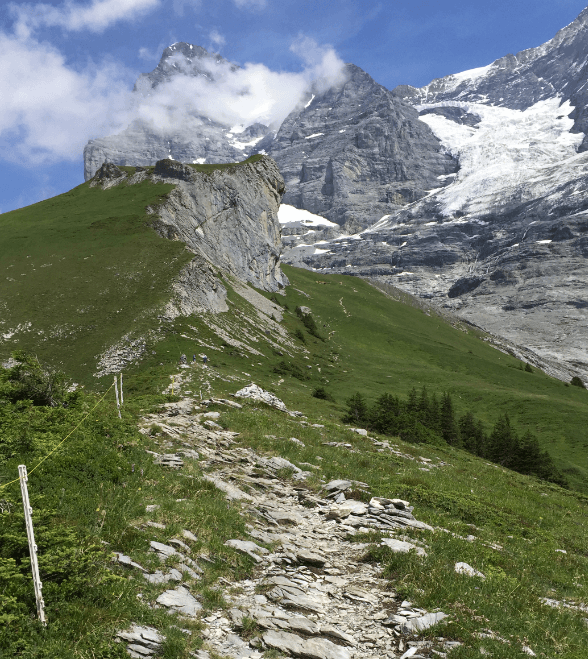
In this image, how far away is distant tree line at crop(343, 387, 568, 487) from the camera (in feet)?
149

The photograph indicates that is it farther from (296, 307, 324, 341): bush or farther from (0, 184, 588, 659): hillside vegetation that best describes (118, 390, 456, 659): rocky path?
(296, 307, 324, 341): bush

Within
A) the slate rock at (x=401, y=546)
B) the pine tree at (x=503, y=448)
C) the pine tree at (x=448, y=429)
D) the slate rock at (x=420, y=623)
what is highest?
the slate rock at (x=420, y=623)

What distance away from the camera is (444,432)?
2297 inches

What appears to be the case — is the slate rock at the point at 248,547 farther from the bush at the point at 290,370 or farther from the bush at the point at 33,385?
the bush at the point at 290,370

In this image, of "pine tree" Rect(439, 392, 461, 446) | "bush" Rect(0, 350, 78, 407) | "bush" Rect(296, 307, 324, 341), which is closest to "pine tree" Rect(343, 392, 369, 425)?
"pine tree" Rect(439, 392, 461, 446)

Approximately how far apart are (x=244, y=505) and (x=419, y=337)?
6329 inches

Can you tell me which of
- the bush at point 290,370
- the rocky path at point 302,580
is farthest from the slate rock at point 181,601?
the bush at point 290,370

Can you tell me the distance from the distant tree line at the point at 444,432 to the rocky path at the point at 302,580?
1116 inches

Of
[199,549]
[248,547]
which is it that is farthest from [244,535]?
[199,549]

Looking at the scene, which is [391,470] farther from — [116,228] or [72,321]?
[116,228]

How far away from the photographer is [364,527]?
46.1 feet

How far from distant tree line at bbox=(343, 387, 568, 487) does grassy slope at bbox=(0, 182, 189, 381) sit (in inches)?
1399

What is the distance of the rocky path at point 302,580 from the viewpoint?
8.31 m

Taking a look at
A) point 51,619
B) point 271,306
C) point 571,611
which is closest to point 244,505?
point 51,619
